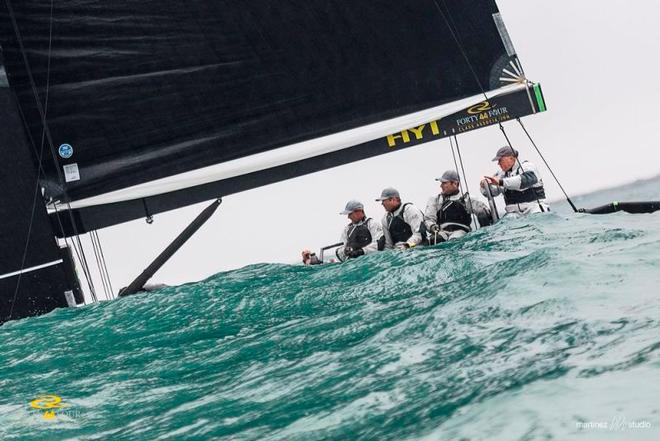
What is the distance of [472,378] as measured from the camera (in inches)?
120

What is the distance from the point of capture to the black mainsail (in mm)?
6867

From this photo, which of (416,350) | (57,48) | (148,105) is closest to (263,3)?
(148,105)

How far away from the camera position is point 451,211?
7691mm

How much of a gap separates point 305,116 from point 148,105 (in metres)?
1.23

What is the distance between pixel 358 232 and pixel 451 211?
1.09 meters

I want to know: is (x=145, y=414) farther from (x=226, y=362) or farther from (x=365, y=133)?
(x=365, y=133)

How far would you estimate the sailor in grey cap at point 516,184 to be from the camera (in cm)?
741

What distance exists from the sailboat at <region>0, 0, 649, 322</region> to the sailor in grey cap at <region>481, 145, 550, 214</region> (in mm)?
580

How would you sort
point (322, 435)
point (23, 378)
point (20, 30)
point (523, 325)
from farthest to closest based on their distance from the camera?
point (20, 30) → point (23, 378) → point (523, 325) → point (322, 435)

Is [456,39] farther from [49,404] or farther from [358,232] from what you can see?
[49,404]

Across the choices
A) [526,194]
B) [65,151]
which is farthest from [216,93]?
[526,194]

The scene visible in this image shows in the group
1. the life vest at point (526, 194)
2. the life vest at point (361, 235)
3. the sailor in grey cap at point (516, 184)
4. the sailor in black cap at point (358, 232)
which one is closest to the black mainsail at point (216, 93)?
the sailor in grey cap at point (516, 184)

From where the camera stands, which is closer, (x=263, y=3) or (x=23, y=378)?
(x=23, y=378)

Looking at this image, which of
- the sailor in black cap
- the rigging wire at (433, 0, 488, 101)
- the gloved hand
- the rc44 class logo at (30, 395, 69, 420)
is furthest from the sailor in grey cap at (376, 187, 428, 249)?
the rc44 class logo at (30, 395, 69, 420)
